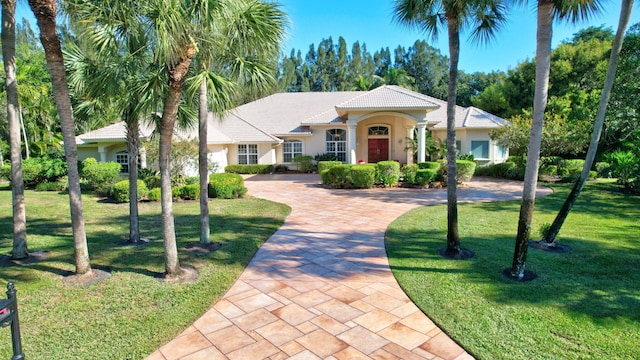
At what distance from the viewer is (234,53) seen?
679 cm

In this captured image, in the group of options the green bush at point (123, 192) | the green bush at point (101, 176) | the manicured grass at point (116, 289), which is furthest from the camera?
the green bush at point (101, 176)

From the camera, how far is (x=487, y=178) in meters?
21.9

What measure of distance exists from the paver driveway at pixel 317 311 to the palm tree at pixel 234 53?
98.1 inches

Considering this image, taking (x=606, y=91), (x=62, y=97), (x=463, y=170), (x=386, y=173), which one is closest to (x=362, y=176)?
(x=386, y=173)

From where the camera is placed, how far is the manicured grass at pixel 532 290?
162 inches

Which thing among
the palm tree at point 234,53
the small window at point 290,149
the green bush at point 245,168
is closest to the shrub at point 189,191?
the palm tree at point 234,53

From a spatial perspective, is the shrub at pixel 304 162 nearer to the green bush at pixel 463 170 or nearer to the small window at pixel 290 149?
the small window at pixel 290 149

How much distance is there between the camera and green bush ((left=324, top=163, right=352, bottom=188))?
17188 millimetres

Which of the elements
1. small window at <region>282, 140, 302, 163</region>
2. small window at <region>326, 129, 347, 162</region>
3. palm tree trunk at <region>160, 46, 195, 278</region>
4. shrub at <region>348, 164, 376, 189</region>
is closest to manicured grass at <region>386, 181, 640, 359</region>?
palm tree trunk at <region>160, 46, 195, 278</region>

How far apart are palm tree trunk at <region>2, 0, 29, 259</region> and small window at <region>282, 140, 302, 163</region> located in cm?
1943

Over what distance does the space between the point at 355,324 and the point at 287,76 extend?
46.1 meters

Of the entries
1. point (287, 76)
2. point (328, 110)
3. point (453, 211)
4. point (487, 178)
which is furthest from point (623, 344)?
point (287, 76)

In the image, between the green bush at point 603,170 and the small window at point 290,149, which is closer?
the green bush at point 603,170

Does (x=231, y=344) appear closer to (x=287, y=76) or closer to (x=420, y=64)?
(x=287, y=76)
